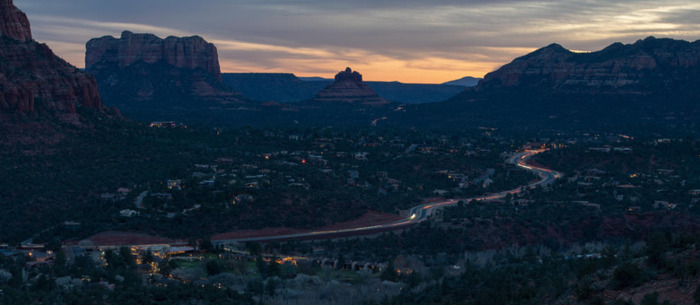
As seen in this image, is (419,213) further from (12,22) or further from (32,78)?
(12,22)

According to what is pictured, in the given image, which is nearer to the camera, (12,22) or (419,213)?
(419,213)

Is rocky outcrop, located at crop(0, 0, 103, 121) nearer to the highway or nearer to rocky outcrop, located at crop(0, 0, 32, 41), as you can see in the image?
rocky outcrop, located at crop(0, 0, 32, 41)

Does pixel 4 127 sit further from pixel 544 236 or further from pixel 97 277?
pixel 544 236

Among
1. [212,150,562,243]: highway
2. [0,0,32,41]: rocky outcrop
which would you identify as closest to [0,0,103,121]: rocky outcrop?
[0,0,32,41]: rocky outcrop

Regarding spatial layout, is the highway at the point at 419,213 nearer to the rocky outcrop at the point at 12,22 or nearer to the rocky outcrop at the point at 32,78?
the rocky outcrop at the point at 32,78

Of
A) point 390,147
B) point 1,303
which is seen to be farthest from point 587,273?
point 390,147

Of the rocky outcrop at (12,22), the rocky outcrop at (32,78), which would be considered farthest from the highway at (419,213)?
the rocky outcrop at (12,22)

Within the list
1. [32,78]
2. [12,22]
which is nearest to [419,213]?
[32,78]
